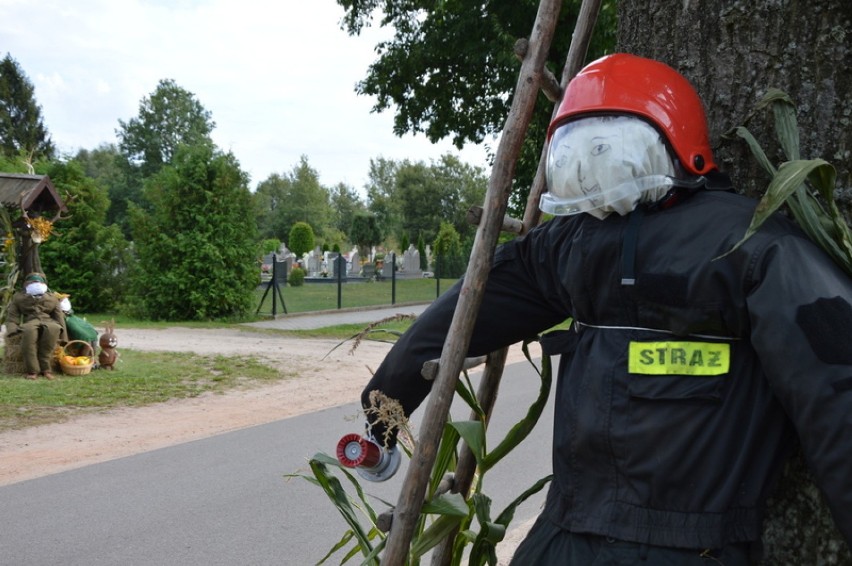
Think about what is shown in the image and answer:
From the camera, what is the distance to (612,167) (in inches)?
71.2

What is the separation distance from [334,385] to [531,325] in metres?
9.45

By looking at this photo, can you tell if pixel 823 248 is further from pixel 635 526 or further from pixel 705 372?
pixel 635 526

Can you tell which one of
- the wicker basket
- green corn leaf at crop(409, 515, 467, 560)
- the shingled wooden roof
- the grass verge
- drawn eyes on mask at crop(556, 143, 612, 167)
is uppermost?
the shingled wooden roof

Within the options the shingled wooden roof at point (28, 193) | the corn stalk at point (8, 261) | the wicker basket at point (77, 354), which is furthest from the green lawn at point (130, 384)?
the shingled wooden roof at point (28, 193)

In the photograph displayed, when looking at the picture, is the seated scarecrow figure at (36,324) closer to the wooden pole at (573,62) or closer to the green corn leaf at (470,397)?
the green corn leaf at (470,397)

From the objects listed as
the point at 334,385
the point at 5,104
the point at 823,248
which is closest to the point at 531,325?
the point at 823,248

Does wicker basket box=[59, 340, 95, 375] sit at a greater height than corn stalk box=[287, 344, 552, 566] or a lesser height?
lesser

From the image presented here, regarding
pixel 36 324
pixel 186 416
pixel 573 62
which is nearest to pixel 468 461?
pixel 573 62

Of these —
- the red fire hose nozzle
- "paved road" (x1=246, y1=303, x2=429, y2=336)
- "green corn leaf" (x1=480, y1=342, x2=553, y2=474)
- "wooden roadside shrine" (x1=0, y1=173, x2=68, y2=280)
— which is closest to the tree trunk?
"green corn leaf" (x1=480, y1=342, x2=553, y2=474)

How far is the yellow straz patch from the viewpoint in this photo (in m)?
1.67

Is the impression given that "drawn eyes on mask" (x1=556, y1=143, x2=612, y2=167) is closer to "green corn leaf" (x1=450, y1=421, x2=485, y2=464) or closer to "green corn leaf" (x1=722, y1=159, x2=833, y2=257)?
"green corn leaf" (x1=722, y1=159, x2=833, y2=257)

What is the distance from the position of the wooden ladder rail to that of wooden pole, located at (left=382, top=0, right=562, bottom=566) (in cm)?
6

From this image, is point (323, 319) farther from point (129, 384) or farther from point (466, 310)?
point (466, 310)

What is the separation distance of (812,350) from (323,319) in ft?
63.6
